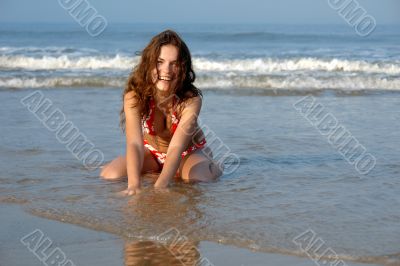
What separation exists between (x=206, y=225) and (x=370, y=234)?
3.15 feet

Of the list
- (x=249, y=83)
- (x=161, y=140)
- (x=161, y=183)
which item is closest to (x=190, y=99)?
(x=161, y=140)

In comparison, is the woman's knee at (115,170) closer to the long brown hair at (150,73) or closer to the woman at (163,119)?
the woman at (163,119)

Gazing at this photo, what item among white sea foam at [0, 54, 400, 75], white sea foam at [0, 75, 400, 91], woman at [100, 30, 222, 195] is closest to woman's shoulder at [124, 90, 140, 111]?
woman at [100, 30, 222, 195]

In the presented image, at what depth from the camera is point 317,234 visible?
3.64 m

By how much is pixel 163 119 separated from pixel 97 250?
1.90 metres

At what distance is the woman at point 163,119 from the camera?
182 inches

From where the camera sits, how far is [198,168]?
5027mm

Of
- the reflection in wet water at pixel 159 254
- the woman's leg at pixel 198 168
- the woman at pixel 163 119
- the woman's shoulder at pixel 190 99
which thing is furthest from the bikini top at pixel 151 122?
the reflection in wet water at pixel 159 254

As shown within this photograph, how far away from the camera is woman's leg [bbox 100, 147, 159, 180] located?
505 centimetres

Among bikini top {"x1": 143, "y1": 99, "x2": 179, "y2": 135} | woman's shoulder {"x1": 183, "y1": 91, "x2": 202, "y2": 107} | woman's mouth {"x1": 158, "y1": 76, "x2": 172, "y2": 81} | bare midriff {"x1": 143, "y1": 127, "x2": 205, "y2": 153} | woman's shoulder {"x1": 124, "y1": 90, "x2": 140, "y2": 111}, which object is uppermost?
woman's mouth {"x1": 158, "y1": 76, "x2": 172, "y2": 81}

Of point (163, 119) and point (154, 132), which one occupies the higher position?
point (163, 119)

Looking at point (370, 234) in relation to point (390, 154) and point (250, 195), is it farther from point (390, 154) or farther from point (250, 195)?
point (390, 154)

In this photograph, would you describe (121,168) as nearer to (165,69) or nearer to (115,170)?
(115,170)

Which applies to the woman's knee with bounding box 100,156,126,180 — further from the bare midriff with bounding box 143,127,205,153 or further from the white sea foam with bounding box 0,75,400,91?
the white sea foam with bounding box 0,75,400,91
